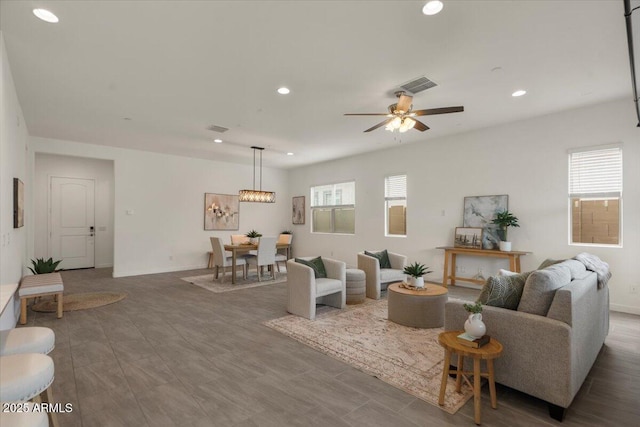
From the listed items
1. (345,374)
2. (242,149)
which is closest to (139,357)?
(345,374)

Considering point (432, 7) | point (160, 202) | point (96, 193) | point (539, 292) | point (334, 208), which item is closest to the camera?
point (539, 292)

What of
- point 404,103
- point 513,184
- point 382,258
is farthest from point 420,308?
point 513,184

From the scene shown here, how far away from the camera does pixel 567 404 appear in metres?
2.00

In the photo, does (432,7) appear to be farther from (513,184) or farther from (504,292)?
(513,184)

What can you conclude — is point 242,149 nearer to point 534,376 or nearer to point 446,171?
point 446,171

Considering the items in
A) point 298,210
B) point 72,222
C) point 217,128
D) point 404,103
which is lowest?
point 72,222

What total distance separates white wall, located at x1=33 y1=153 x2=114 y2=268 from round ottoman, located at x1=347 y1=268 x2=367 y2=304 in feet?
23.4

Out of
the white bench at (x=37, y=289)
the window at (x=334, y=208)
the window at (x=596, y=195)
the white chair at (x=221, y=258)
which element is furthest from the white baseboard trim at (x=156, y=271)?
the window at (x=596, y=195)

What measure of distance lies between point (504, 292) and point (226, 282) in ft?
17.6

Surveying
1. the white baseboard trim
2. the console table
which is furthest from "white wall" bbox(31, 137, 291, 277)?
the console table

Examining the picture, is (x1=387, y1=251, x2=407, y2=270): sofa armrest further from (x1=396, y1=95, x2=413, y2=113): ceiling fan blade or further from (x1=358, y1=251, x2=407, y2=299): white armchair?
(x1=396, y1=95, x2=413, y2=113): ceiling fan blade

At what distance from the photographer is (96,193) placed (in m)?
8.23

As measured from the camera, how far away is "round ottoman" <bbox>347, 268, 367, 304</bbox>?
4.74 meters

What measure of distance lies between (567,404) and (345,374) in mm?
1527
